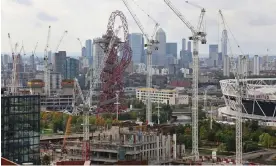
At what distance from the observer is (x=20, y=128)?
11.5 meters

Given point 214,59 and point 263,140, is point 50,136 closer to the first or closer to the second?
point 263,140

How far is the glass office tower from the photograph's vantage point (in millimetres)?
11227

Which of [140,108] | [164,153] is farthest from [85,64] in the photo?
[164,153]

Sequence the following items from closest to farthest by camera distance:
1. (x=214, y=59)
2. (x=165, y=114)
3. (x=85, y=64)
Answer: (x=165, y=114)
(x=85, y=64)
(x=214, y=59)

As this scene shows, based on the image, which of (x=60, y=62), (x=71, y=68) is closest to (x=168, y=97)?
(x=71, y=68)

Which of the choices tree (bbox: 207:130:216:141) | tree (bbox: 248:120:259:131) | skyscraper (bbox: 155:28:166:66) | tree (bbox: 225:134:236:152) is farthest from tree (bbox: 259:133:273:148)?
skyscraper (bbox: 155:28:166:66)

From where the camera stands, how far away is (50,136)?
66.4 ft

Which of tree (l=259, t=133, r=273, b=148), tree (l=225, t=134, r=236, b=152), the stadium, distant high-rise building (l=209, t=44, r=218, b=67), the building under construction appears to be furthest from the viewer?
distant high-rise building (l=209, t=44, r=218, b=67)

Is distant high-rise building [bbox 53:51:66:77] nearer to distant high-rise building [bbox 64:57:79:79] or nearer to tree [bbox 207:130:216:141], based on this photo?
distant high-rise building [bbox 64:57:79:79]

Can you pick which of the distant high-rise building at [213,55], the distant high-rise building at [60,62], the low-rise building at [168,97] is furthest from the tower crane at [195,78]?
the distant high-rise building at [213,55]

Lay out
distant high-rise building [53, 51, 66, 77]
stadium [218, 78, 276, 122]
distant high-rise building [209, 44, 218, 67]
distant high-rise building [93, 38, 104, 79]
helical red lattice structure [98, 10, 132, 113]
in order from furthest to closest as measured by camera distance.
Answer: distant high-rise building [209, 44, 218, 67] → distant high-rise building [53, 51, 66, 77] → distant high-rise building [93, 38, 104, 79] → helical red lattice structure [98, 10, 132, 113] → stadium [218, 78, 276, 122]

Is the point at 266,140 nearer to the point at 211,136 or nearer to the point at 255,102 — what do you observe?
the point at 211,136

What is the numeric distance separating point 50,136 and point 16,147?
8948 mm

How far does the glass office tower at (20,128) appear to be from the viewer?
11227mm
